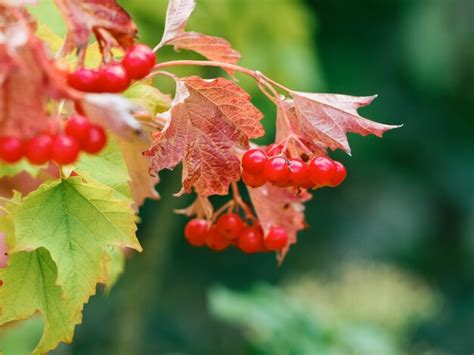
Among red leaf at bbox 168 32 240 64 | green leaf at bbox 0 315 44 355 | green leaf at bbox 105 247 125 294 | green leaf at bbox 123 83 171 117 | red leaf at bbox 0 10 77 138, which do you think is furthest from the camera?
green leaf at bbox 0 315 44 355

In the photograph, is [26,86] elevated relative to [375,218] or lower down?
elevated

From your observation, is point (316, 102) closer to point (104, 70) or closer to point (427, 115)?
point (104, 70)

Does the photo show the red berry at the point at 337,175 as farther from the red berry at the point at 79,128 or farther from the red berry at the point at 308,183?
the red berry at the point at 79,128

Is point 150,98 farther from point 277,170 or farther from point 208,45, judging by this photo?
point 277,170

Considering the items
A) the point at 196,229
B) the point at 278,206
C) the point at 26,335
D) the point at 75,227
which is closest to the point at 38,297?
the point at 75,227

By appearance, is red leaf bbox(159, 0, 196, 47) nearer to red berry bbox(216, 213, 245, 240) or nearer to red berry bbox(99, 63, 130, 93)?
red berry bbox(99, 63, 130, 93)

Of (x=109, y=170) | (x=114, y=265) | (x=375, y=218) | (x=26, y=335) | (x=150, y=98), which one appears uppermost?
(x=150, y=98)

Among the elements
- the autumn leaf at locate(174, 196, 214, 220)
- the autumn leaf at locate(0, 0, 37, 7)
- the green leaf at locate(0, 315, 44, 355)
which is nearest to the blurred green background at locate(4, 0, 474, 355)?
A: the green leaf at locate(0, 315, 44, 355)
